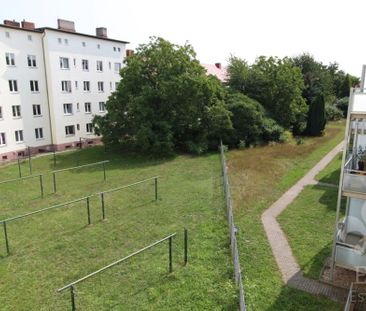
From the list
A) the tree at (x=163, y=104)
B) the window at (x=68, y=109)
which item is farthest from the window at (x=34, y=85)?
the tree at (x=163, y=104)

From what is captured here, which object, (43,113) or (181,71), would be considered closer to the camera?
(181,71)

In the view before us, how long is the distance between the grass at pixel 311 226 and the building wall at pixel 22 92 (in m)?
23.3

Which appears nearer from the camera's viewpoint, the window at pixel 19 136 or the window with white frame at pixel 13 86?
the window with white frame at pixel 13 86

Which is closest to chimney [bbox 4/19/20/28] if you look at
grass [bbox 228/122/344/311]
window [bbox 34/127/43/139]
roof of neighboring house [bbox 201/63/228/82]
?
window [bbox 34/127/43/139]

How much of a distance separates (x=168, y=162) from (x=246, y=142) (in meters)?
8.65

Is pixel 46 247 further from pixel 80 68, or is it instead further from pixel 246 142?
pixel 80 68

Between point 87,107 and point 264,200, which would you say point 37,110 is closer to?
point 87,107

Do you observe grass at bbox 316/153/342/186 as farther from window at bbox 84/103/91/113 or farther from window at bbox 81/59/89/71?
window at bbox 81/59/89/71

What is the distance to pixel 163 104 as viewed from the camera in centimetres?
2877

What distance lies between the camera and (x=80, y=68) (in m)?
33.4

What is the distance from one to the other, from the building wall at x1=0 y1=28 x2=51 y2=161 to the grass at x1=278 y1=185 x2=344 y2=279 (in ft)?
76.5

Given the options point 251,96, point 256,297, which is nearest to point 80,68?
point 251,96

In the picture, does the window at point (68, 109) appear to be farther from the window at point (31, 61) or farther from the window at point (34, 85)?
the window at point (31, 61)

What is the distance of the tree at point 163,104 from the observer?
89.8 feet
